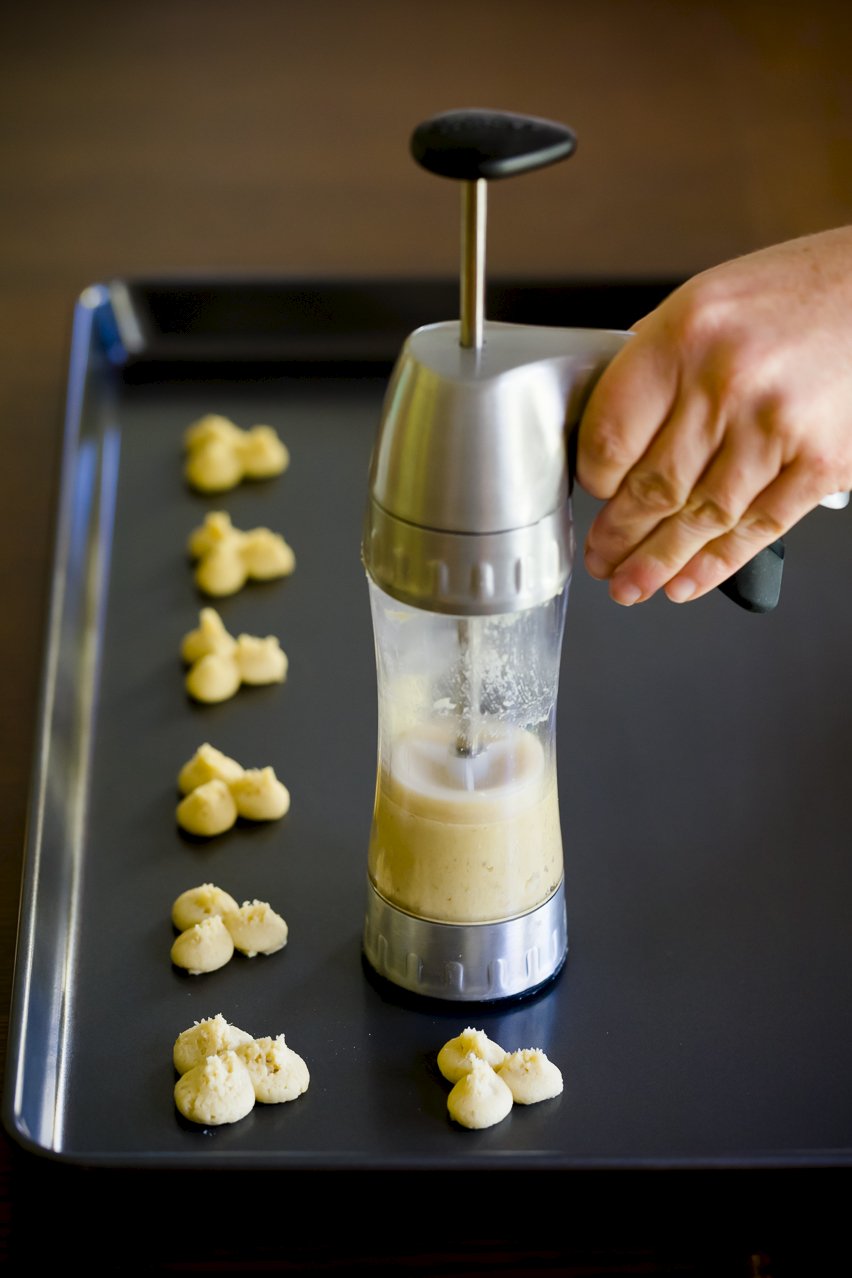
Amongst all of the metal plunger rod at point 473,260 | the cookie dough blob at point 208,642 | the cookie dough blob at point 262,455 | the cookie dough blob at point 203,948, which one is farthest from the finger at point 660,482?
the cookie dough blob at point 262,455

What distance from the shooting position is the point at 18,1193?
0.83 metres

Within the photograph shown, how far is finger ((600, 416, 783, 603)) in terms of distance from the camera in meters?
0.77

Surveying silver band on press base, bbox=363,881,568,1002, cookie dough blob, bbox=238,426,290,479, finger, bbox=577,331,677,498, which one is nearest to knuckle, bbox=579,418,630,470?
finger, bbox=577,331,677,498

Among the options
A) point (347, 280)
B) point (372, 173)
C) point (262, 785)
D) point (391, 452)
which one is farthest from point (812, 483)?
point (372, 173)

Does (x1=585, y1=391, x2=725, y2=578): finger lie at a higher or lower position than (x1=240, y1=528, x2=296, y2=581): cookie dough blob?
lower

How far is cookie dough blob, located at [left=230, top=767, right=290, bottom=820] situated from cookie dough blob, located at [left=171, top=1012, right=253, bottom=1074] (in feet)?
0.66

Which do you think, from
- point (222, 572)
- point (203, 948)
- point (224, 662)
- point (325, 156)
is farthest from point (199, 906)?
point (325, 156)

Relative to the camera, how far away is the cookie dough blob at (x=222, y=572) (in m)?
1.27

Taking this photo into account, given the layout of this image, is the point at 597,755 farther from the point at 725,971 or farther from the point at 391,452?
the point at 391,452

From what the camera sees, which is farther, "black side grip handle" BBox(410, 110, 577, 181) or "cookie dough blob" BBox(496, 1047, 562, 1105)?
"cookie dough blob" BBox(496, 1047, 562, 1105)

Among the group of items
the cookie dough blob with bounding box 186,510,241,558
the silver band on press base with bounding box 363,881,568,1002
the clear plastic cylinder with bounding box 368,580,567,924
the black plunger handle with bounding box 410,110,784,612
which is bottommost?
the silver band on press base with bounding box 363,881,568,1002

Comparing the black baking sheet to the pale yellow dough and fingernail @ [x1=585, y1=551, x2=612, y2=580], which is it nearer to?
the pale yellow dough

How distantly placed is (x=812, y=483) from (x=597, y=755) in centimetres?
37

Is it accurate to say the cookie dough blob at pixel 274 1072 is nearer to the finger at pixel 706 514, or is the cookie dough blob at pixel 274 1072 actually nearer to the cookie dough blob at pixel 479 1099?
the cookie dough blob at pixel 479 1099
